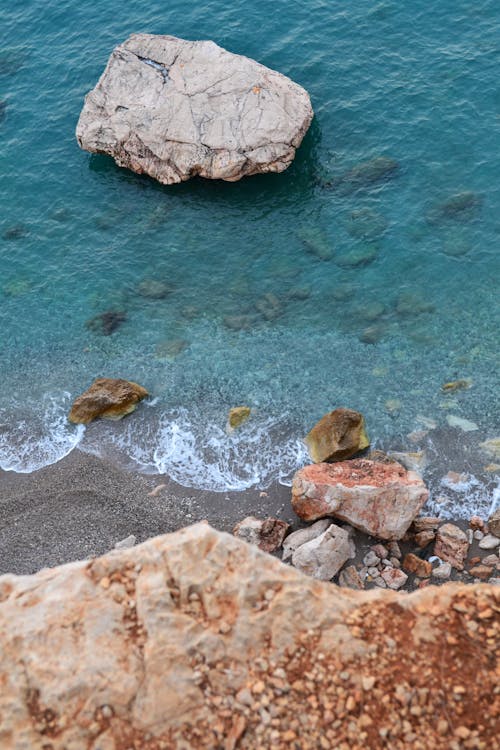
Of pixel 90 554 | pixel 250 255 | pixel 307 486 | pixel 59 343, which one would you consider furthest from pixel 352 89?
pixel 90 554

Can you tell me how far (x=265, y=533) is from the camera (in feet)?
96.0

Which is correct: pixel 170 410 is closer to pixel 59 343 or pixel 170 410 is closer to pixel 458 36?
pixel 59 343

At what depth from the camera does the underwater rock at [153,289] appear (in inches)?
1625

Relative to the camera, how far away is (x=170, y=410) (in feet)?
118

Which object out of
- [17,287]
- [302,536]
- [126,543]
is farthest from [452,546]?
[17,287]

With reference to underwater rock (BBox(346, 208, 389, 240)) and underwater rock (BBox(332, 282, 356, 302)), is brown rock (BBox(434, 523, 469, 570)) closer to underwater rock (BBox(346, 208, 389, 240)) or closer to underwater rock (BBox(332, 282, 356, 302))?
underwater rock (BBox(332, 282, 356, 302))

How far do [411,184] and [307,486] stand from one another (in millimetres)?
22889

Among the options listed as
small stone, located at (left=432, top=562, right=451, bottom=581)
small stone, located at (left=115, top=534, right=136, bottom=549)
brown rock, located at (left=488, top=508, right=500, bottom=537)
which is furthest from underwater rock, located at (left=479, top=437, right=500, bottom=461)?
small stone, located at (left=115, top=534, right=136, bottom=549)

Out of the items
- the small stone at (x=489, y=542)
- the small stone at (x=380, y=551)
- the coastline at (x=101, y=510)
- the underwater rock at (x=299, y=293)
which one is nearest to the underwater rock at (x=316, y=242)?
the underwater rock at (x=299, y=293)

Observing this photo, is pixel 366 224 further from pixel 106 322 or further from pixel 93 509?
pixel 93 509

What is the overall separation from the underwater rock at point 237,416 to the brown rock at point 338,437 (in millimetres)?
3669

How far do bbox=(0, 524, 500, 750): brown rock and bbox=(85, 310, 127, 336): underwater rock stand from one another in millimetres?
24312

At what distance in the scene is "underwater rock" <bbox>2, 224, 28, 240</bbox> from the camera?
45750 millimetres

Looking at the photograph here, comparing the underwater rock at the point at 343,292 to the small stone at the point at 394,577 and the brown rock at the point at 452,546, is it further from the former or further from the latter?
the small stone at the point at 394,577
